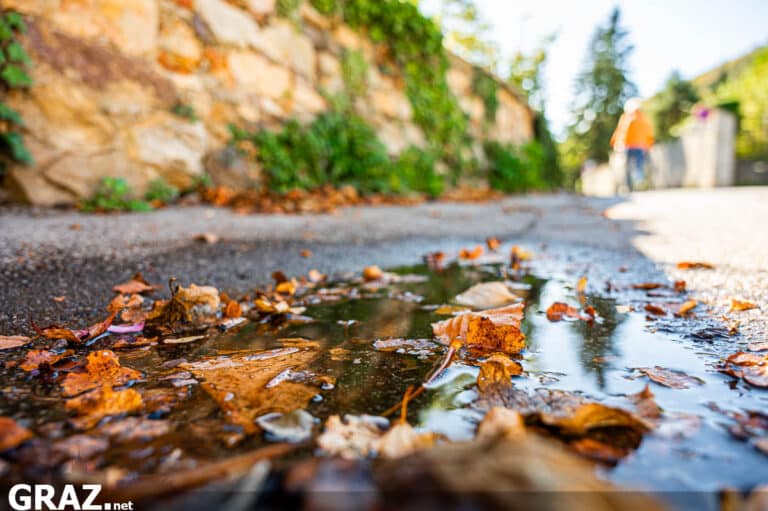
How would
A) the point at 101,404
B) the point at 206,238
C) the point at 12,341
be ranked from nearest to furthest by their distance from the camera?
the point at 101,404, the point at 12,341, the point at 206,238

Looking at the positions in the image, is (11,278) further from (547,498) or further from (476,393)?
(547,498)

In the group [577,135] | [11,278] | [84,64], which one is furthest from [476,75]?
[577,135]

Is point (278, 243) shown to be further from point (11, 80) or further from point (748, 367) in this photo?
point (748, 367)

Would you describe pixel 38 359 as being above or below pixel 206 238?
below

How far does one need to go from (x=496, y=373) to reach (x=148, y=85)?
10.7ft

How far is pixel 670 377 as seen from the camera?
867mm

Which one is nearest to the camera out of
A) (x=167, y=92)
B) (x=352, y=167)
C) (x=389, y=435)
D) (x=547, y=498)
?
(x=547, y=498)

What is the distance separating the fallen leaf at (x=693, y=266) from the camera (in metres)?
1.81

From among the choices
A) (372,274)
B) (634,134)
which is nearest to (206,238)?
(372,274)

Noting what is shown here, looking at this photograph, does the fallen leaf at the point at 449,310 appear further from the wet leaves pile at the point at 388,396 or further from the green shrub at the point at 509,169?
the green shrub at the point at 509,169

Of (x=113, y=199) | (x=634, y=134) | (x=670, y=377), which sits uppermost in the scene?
(x=634, y=134)

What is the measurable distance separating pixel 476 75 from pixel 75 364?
8.20 metres

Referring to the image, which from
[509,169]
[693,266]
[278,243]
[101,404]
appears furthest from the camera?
[509,169]

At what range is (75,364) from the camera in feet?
3.14
